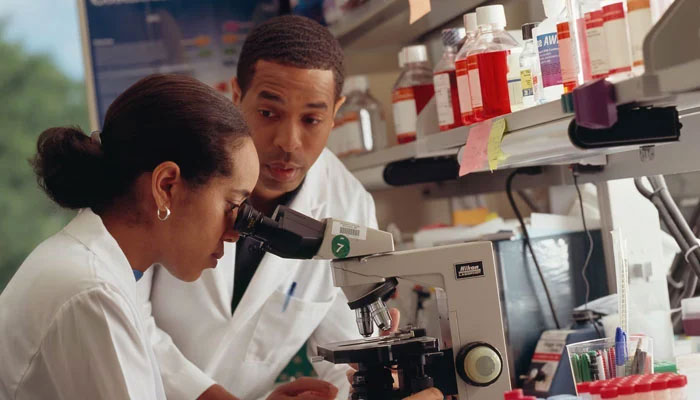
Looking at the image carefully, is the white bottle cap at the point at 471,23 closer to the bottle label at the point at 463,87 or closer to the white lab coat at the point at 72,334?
the bottle label at the point at 463,87

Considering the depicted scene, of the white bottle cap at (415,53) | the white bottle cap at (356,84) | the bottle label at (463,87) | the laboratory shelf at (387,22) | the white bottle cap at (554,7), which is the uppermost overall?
the laboratory shelf at (387,22)

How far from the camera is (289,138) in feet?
6.22

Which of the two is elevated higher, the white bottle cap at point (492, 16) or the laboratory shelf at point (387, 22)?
the laboratory shelf at point (387, 22)

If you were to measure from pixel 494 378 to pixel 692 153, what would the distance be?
0.65 metres

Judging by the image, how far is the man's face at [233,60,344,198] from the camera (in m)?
1.90

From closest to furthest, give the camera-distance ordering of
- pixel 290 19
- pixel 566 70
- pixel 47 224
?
pixel 566 70
pixel 290 19
pixel 47 224

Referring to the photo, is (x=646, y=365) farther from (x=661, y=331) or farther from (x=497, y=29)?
(x=497, y=29)

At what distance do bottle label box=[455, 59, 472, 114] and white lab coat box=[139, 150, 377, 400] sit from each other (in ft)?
1.69

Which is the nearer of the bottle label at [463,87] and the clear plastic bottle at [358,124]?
the bottle label at [463,87]

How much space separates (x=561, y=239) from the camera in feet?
6.91

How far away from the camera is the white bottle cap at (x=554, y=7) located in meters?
1.42

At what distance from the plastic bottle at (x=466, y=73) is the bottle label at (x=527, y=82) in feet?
0.50

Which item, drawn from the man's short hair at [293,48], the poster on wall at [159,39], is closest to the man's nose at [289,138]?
the man's short hair at [293,48]

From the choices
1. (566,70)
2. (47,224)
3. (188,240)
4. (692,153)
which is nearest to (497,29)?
(566,70)
